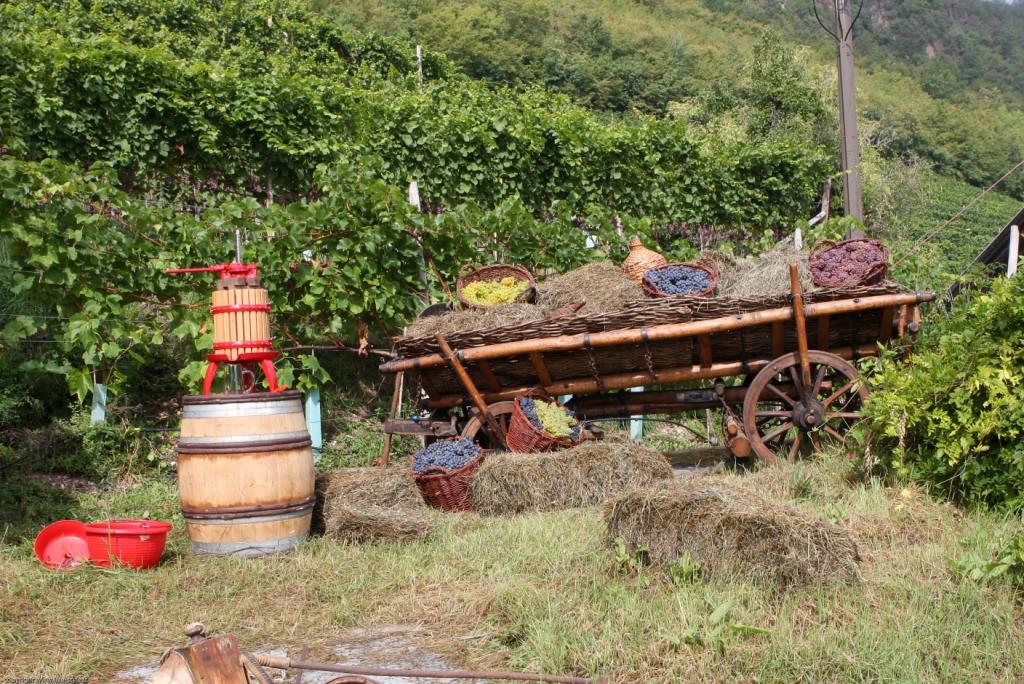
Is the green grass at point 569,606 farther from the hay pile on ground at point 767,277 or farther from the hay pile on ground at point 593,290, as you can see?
the hay pile on ground at point 593,290

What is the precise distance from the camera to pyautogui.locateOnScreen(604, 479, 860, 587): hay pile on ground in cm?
359

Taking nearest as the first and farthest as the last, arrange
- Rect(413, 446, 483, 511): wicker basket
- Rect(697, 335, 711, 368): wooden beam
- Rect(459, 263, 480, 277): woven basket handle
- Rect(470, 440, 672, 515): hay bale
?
Rect(470, 440, 672, 515): hay bale
Rect(413, 446, 483, 511): wicker basket
Rect(697, 335, 711, 368): wooden beam
Rect(459, 263, 480, 277): woven basket handle

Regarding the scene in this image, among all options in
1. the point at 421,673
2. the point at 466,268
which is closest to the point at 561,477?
the point at 466,268

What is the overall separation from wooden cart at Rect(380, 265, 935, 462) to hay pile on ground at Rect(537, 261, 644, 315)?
0.42 metres

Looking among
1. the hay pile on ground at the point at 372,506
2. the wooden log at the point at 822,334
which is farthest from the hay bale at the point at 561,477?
the wooden log at the point at 822,334

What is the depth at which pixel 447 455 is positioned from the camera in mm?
6141

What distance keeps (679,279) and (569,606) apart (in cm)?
343

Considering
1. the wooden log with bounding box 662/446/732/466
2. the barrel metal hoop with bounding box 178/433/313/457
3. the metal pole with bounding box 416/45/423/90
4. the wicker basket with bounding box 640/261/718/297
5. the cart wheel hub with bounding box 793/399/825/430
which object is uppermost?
the metal pole with bounding box 416/45/423/90

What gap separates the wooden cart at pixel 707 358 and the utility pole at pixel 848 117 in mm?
2876

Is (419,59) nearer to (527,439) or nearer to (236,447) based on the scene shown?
(527,439)

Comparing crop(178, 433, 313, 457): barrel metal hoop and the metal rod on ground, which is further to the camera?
crop(178, 433, 313, 457): barrel metal hoop

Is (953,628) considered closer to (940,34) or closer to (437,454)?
(437,454)

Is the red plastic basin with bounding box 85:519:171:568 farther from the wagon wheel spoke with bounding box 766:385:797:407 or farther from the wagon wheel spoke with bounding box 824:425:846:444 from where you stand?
the wagon wheel spoke with bounding box 824:425:846:444

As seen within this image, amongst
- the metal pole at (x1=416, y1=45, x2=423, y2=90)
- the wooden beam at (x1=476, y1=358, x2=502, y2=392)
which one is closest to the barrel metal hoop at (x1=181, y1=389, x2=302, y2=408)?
the wooden beam at (x1=476, y1=358, x2=502, y2=392)
